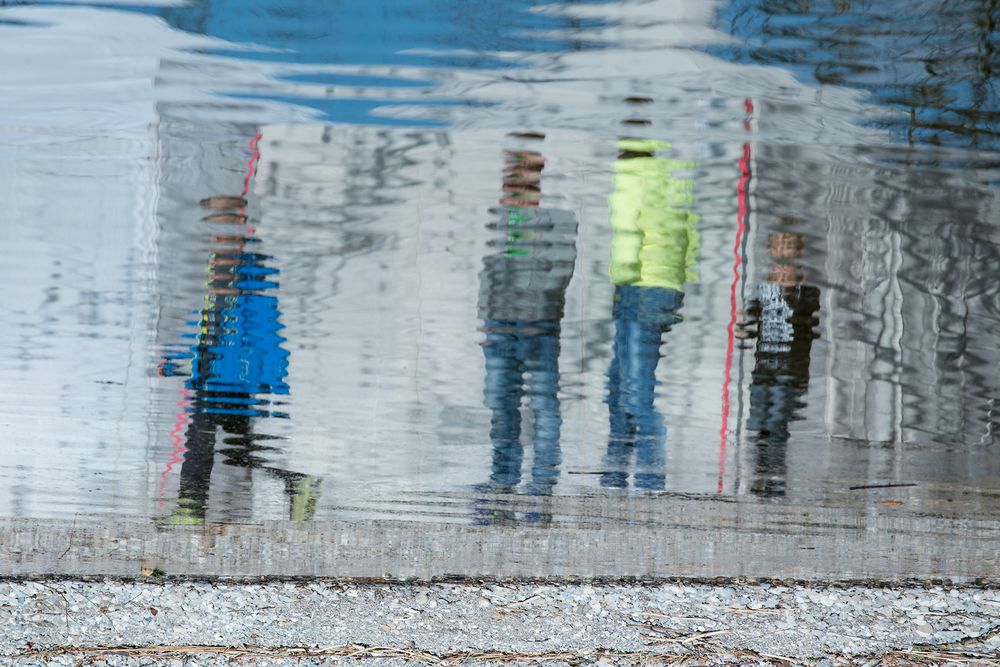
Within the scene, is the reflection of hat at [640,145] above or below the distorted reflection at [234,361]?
above

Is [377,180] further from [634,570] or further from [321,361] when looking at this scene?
[634,570]

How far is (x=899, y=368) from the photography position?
0.37m

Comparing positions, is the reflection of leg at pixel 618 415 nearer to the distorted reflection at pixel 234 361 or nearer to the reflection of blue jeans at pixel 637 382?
the reflection of blue jeans at pixel 637 382

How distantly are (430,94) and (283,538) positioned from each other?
0.41m

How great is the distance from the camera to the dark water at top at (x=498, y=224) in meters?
0.30

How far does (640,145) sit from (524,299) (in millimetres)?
→ 81

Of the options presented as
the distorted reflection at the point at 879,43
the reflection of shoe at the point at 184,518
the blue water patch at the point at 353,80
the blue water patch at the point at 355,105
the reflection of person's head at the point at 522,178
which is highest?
the distorted reflection at the point at 879,43

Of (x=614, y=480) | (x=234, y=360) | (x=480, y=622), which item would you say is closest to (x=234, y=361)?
(x=234, y=360)

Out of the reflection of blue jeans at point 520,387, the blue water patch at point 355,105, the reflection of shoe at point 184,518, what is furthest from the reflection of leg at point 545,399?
the reflection of shoe at point 184,518

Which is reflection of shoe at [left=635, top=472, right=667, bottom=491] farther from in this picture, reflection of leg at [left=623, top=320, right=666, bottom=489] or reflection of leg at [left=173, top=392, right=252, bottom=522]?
reflection of leg at [left=173, top=392, right=252, bottom=522]

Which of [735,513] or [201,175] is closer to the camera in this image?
[201,175]

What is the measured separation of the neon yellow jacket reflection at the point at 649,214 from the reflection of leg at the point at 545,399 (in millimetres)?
50

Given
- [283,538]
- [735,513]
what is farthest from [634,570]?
[283,538]

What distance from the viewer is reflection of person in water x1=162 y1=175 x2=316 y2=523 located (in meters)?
0.34
